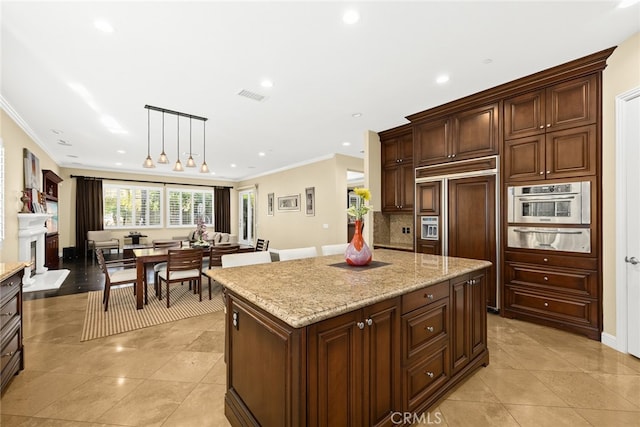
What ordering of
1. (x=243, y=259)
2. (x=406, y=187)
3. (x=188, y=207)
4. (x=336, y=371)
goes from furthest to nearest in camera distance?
(x=188, y=207) → (x=406, y=187) → (x=243, y=259) → (x=336, y=371)

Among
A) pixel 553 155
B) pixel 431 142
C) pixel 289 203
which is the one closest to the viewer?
pixel 553 155

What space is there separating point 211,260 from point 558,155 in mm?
4806

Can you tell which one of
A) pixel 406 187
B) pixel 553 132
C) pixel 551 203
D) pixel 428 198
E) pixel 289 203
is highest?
pixel 553 132

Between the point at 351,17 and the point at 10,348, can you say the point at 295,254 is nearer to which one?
the point at 351,17

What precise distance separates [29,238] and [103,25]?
462 cm

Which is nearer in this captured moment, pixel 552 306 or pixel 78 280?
pixel 552 306

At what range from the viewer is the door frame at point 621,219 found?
8.17ft

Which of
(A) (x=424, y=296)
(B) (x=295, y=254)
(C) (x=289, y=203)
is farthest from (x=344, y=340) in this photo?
(C) (x=289, y=203)

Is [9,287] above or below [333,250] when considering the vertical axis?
below

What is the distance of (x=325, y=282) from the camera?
1.67 meters

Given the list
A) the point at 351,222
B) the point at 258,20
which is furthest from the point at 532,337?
the point at 351,222

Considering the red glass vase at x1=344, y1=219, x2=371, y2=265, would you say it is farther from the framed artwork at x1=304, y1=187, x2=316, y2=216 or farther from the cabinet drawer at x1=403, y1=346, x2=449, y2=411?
the framed artwork at x1=304, y1=187, x2=316, y2=216

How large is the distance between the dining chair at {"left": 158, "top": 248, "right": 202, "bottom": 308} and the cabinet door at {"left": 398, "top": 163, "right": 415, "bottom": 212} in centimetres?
333

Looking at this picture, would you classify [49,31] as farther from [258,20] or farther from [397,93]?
[397,93]
